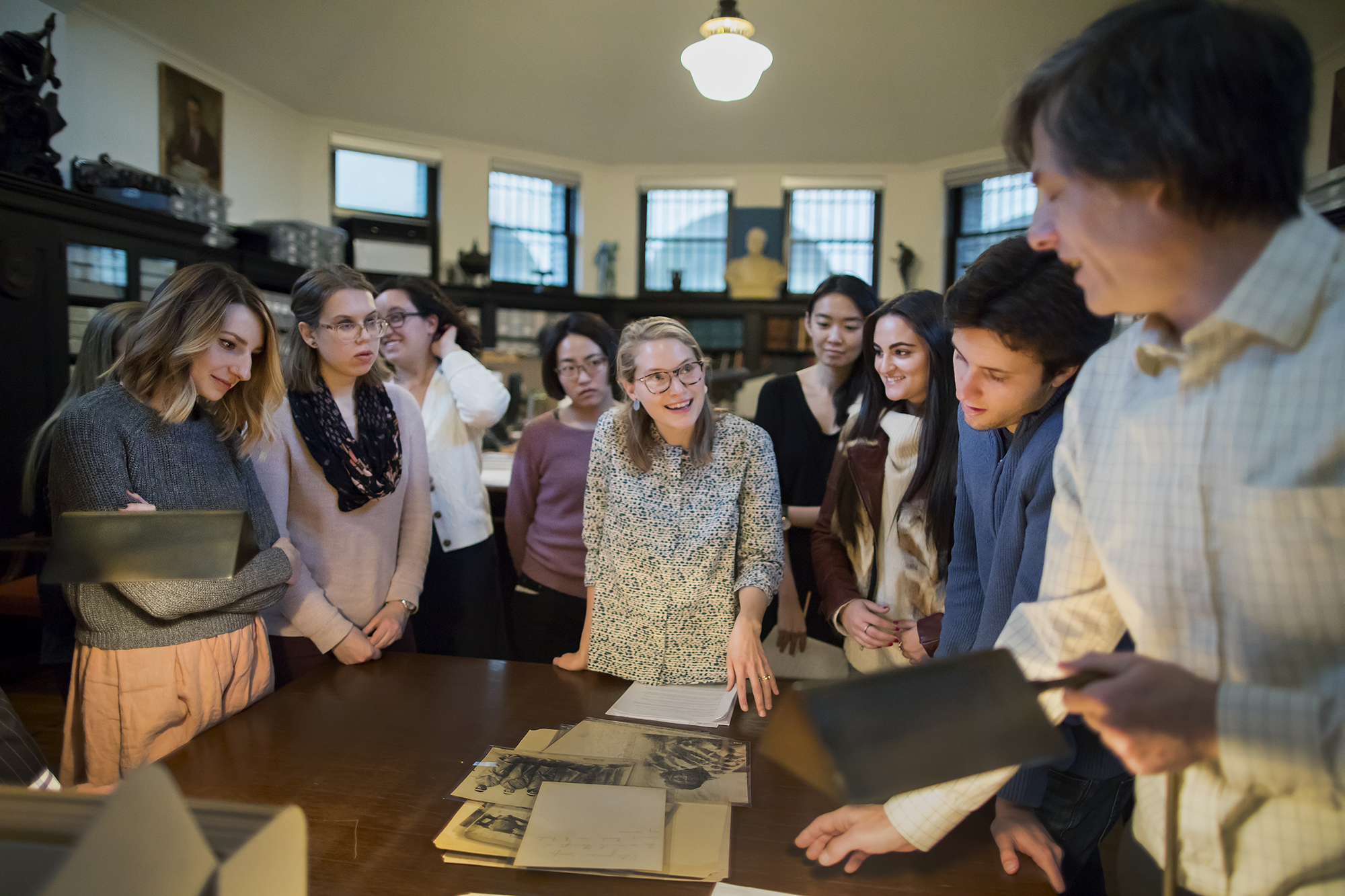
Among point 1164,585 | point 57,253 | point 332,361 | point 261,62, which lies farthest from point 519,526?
point 261,62

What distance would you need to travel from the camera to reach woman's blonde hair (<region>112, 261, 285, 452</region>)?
1.48 m

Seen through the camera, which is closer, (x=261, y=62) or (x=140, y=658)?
(x=140, y=658)

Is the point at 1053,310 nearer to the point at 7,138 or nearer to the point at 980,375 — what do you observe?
the point at 980,375

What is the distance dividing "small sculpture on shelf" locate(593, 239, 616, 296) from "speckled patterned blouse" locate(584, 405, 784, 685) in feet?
22.2

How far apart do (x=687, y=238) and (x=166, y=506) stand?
7386mm

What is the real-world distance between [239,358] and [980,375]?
141 cm

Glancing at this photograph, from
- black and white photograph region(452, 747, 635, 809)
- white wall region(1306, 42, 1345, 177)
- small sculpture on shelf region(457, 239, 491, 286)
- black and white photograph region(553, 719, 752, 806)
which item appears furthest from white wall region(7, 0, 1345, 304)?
black and white photograph region(452, 747, 635, 809)

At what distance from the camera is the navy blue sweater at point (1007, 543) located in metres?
1.04

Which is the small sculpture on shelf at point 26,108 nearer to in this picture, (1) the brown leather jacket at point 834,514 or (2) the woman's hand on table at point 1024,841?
(1) the brown leather jacket at point 834,514

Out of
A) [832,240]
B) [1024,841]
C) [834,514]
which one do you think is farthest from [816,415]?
[832,240]

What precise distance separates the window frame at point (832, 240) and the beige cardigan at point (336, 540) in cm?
648

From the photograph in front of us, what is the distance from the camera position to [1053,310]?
1071 millimetres

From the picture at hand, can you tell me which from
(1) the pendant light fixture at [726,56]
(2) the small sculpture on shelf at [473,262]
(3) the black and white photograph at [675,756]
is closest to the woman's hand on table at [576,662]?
(3) the black and white photograph at [675,756]

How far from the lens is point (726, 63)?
3.90 meters
